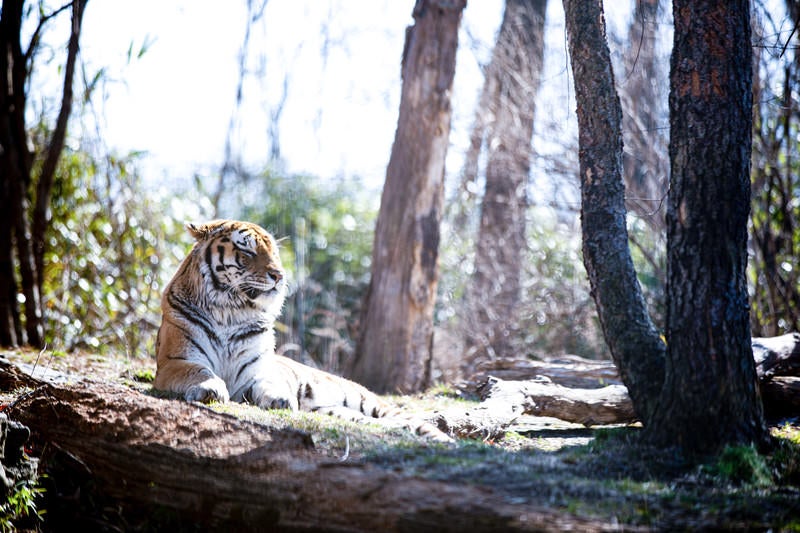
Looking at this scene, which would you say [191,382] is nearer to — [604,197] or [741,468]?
[604,197]

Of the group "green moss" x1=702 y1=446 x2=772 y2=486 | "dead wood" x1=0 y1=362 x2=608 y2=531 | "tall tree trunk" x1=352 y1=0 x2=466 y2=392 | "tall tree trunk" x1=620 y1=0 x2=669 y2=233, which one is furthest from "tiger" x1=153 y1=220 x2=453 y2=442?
"tall tree trunk" x1=620 y1=0 x2=669 y2=233

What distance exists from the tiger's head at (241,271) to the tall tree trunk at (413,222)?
254cm

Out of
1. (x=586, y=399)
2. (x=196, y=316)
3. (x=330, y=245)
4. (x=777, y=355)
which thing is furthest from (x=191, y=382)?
(x=330, y=245)

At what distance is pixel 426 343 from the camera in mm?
8484

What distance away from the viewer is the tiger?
18.6ft

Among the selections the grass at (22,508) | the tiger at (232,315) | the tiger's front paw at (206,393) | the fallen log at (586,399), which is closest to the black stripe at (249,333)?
the tiger at (232,315)

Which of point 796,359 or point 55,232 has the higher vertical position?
point 55,232

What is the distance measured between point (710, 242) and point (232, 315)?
3.49 meters

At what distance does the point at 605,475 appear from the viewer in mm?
3672

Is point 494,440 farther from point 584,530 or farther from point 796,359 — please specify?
point 796,359

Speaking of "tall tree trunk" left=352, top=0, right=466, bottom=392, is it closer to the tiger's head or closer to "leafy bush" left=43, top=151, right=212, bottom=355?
the tiger's head

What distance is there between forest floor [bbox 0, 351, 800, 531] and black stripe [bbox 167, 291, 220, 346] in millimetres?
1174

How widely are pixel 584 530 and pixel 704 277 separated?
1.55 metres

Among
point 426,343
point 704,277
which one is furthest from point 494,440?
point 426,343
